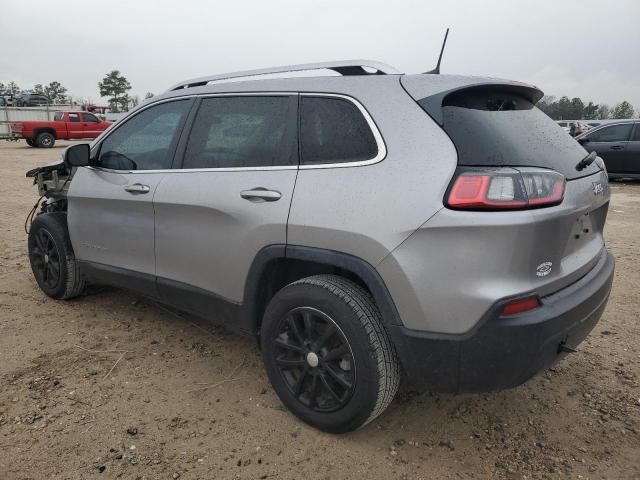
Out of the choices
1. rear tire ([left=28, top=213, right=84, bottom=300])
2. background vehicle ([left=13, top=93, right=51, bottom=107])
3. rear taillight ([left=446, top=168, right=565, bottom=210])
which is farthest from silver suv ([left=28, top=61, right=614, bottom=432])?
background vehicle ([left=13, top=93, right=51, bottom=107])

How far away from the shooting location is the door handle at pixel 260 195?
8.13ft

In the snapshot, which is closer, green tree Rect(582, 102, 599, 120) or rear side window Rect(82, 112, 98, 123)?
rear side window Rect(82, 112, 98, 123)

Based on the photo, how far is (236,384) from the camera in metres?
2.94

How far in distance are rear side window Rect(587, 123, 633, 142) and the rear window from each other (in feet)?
37.3

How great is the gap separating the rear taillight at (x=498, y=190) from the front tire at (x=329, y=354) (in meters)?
0.64

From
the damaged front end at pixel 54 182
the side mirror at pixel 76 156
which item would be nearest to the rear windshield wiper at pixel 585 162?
the side mirror at pixel 76 156

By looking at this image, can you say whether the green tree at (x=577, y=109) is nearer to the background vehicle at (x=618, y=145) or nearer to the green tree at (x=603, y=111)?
the green tree at (x=603, y=111)

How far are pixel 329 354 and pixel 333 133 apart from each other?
1.04 metres

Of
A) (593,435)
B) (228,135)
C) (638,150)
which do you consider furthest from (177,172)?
(638,150)

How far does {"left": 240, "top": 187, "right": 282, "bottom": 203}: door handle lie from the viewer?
248 cm

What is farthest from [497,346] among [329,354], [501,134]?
[501,134]

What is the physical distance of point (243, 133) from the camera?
9.12 ft

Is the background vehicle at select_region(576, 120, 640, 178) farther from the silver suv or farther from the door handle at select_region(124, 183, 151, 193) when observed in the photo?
the door handle at select_region(124, 183, 151, 193)

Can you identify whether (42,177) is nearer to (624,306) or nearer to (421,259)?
(421,259)
